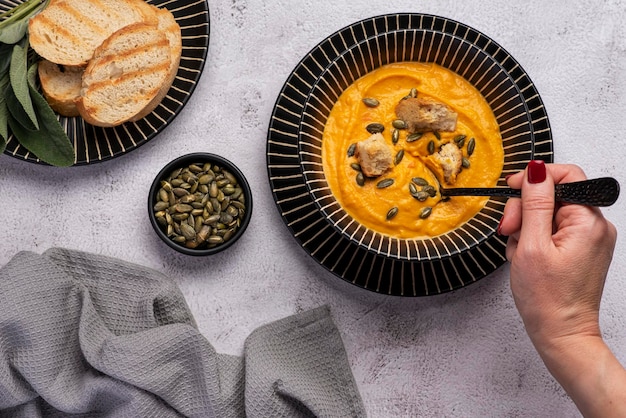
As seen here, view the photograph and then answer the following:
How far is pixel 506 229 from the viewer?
6.45 ft

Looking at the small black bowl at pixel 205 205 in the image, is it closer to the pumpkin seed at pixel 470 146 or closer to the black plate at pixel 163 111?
the black plate at pixel 163 111

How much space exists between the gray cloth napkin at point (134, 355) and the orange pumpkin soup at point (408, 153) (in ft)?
1.57

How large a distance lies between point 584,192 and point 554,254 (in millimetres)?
184

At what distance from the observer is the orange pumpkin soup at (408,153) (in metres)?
2.14

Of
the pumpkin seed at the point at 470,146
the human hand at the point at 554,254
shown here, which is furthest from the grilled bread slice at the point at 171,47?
the human hand at the point at 554,254

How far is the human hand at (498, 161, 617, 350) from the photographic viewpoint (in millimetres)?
1858

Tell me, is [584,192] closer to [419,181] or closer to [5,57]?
[419,181]

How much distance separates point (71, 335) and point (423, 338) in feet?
3.98

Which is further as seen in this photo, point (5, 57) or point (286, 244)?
point (286, 244)

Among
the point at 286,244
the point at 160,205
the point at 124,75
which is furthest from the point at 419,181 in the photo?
the point at 124,75

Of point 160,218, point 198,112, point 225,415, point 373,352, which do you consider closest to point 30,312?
point 160,218

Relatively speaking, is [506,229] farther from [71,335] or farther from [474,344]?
[71,335]

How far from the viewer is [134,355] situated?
88.8 inches

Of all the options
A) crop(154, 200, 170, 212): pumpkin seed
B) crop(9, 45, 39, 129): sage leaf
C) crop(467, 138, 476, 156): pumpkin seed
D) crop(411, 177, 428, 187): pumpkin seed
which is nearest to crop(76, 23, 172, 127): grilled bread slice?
crop(9, 45, 39, 129): sage leaf
